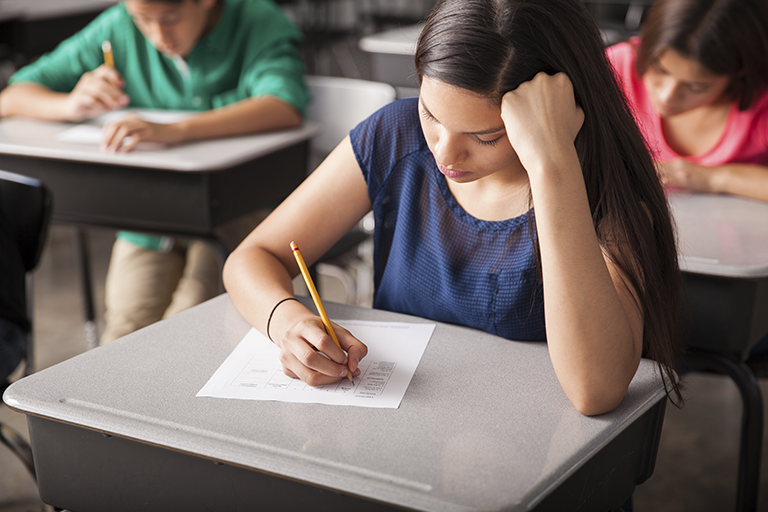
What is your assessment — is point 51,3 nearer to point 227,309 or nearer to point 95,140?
point 95,140

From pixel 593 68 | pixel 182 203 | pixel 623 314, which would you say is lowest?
pixel 182 203

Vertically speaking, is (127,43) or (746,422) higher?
(127,43)

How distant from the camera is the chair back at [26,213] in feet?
5.04

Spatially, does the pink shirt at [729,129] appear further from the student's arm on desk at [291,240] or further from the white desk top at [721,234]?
the student's arm on desk at [291,240]

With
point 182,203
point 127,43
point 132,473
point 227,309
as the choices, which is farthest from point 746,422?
point 127,43

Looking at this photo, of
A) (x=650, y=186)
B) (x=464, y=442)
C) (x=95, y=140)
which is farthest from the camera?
(x=95, y=140)

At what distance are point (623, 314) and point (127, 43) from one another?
73.7 inches

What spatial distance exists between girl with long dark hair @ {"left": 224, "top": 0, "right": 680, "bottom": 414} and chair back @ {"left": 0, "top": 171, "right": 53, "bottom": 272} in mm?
589

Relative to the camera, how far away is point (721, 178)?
1717mm

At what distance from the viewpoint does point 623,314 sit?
0.95 m

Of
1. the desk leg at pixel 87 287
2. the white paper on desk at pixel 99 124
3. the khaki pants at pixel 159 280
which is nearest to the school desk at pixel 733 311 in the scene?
the khaki pants at pixel 159 280

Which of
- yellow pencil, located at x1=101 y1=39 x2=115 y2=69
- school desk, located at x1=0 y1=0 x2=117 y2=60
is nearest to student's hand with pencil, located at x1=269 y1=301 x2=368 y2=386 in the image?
yellow pencil, located at x1=101 y1=39 x2=115 y2=69

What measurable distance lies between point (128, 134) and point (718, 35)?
1.41 meters

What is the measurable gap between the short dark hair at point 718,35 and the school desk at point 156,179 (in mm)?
993
